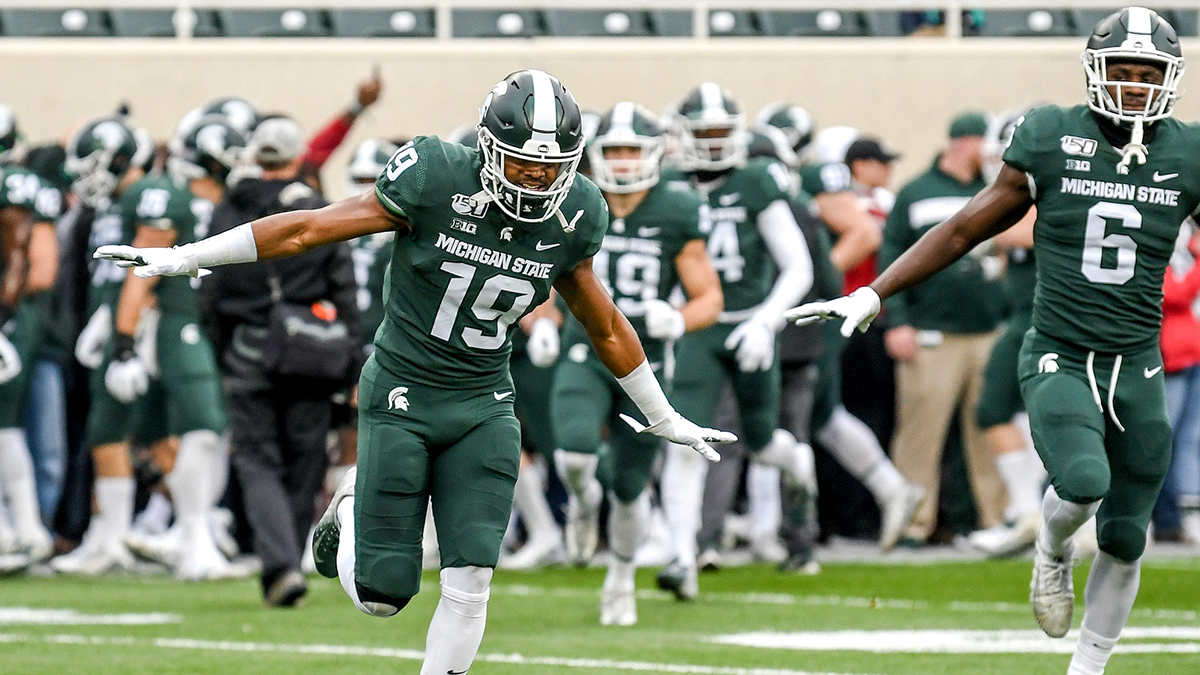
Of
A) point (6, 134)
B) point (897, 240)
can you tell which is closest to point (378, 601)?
point (6, 134)

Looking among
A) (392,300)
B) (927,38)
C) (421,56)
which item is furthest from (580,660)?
(927,38)

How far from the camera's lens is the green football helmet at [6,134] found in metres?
9.27

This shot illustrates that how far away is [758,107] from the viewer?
565 inches

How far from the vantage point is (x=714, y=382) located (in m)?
8.03

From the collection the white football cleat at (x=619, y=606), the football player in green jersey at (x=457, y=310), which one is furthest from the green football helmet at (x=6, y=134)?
the football player in green jersey at (x=457, y=310)

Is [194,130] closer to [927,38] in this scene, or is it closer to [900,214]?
[900,214]

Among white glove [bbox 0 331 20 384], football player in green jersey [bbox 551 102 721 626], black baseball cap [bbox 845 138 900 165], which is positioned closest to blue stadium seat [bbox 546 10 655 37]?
black baseball cap [bbox 845 138 900 165]

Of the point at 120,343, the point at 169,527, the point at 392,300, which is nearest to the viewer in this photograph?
the point at 392,300

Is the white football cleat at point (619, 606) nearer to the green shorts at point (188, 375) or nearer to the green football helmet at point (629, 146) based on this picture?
the green football helmet at point (629, 146)

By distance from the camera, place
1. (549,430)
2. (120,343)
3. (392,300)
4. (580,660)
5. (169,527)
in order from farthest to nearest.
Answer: (169,527) → (549,430) → (120,343) → (580,660) → (392,300)

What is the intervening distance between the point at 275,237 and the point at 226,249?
123mm

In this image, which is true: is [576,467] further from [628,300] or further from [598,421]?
[628,300]

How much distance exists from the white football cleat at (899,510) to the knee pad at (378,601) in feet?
15.9

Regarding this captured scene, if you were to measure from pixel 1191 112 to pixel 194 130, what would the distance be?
27.5 feet
